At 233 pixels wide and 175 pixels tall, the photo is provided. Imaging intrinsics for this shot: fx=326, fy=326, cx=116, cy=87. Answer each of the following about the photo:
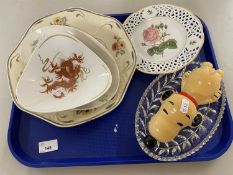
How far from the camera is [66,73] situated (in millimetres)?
630

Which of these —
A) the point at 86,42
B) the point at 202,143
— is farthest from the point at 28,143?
the point at 202,143

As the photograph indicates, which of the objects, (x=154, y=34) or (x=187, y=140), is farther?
(x=154, y=34)

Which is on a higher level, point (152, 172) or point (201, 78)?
point (201, 78)

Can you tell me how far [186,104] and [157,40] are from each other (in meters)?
0.20

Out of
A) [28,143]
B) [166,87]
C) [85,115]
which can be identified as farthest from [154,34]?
[28,143]

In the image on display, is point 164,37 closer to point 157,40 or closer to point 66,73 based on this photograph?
point 157,40

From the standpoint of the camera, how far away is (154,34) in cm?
70

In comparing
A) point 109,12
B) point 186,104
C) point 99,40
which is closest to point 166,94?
point 186,104

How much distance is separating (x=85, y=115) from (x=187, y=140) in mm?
190

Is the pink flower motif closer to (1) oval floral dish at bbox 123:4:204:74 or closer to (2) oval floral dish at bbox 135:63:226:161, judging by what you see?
(1) oval floral dish at bbox 123:4:204:74

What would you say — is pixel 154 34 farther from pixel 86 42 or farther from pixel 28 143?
pixel 28 143

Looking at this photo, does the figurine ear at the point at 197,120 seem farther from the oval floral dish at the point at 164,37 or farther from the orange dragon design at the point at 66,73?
the orange dragon design at the point at 66,73

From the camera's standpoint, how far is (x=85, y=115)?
0.60m

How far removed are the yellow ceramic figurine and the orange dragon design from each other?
17 centimetres
